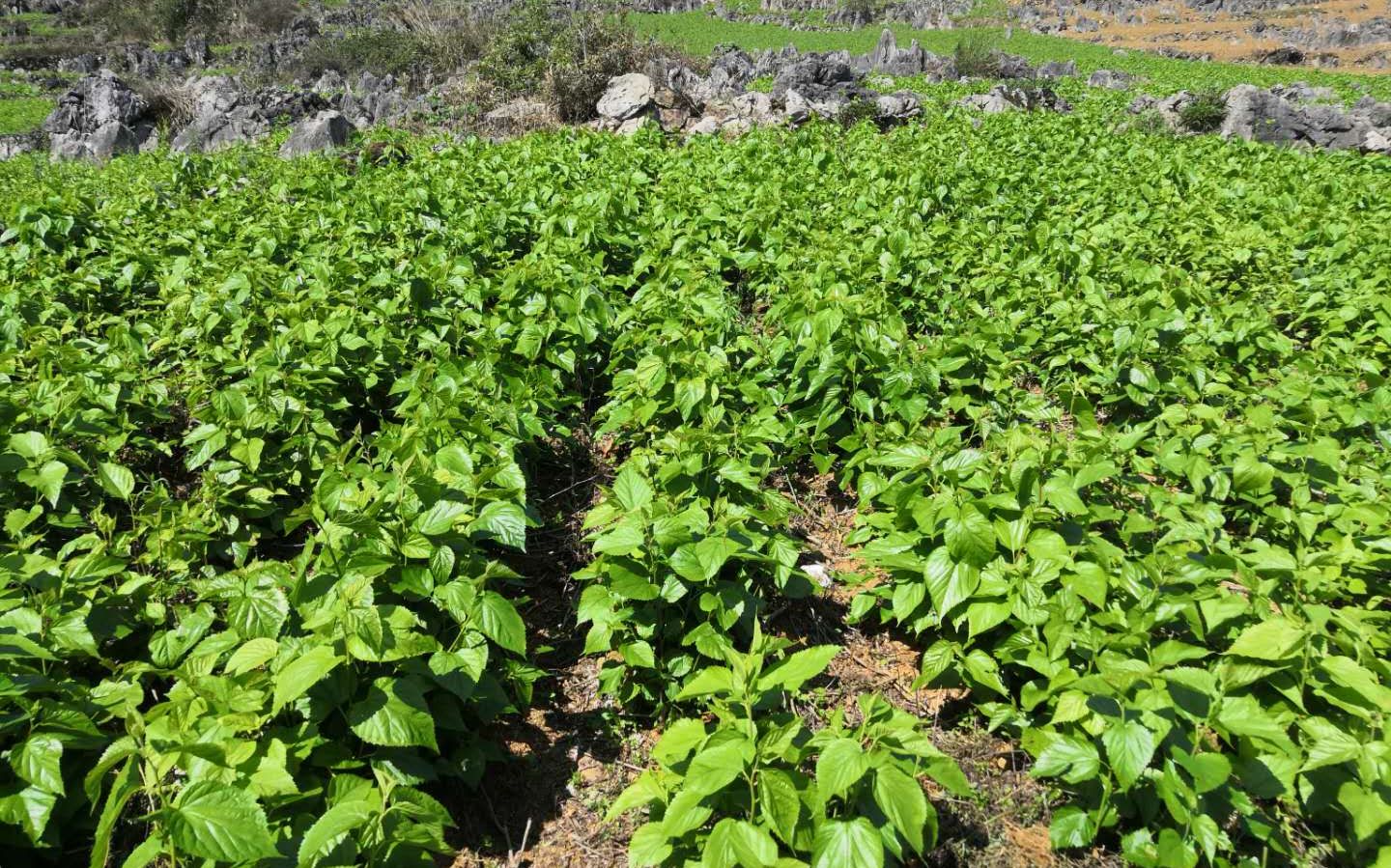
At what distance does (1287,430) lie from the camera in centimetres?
384

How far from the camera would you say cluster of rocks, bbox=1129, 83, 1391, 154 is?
11977mm

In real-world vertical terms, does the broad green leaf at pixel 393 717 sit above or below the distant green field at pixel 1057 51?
below

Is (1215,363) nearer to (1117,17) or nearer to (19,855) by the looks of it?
(19,855)

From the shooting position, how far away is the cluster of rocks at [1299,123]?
39.3 ft

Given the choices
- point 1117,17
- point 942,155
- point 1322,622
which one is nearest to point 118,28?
point 942,155

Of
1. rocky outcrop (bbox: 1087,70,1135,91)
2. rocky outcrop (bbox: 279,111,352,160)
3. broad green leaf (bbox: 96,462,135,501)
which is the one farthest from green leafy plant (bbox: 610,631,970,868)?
rocky outcrop (bbox: 1087,70,1135,91)

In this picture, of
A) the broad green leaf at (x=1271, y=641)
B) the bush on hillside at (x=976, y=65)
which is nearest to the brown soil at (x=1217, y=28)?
the bush on hillside at (x=976, y=65)

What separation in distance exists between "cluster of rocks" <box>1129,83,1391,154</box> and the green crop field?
350 inches

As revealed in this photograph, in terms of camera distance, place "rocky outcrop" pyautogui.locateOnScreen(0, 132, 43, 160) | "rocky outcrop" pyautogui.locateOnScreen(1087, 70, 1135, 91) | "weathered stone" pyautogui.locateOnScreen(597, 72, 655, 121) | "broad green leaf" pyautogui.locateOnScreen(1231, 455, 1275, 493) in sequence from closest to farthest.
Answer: "broad green leaf" pyautogui.locateOnScreen(1231, 455, 1275, 493), "weathered stone" pyautogui.locateOnScreen(597, 72, 655, 121), "rocky outcrop" pyautogui.locateOnScreen(0, 132, 43, 160), "rocky outcrop" pyautogui.locateOnScreen(1087, 70, 1135, 91)

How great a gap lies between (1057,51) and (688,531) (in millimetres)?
34454

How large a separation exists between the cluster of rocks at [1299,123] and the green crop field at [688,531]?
350 inches

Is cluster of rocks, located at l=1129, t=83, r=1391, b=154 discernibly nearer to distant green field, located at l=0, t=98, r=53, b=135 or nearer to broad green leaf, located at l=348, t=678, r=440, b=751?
broad green leaf, located at l=348, t=678, r=440, b=751

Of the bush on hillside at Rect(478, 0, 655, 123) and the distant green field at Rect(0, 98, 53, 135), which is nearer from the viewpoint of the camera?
the bush on hillside at Rect(478, 0, 655, 123)

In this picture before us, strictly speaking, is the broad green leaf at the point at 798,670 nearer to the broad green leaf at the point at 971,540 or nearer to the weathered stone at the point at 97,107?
the broad green leaf at the point at 971,540
